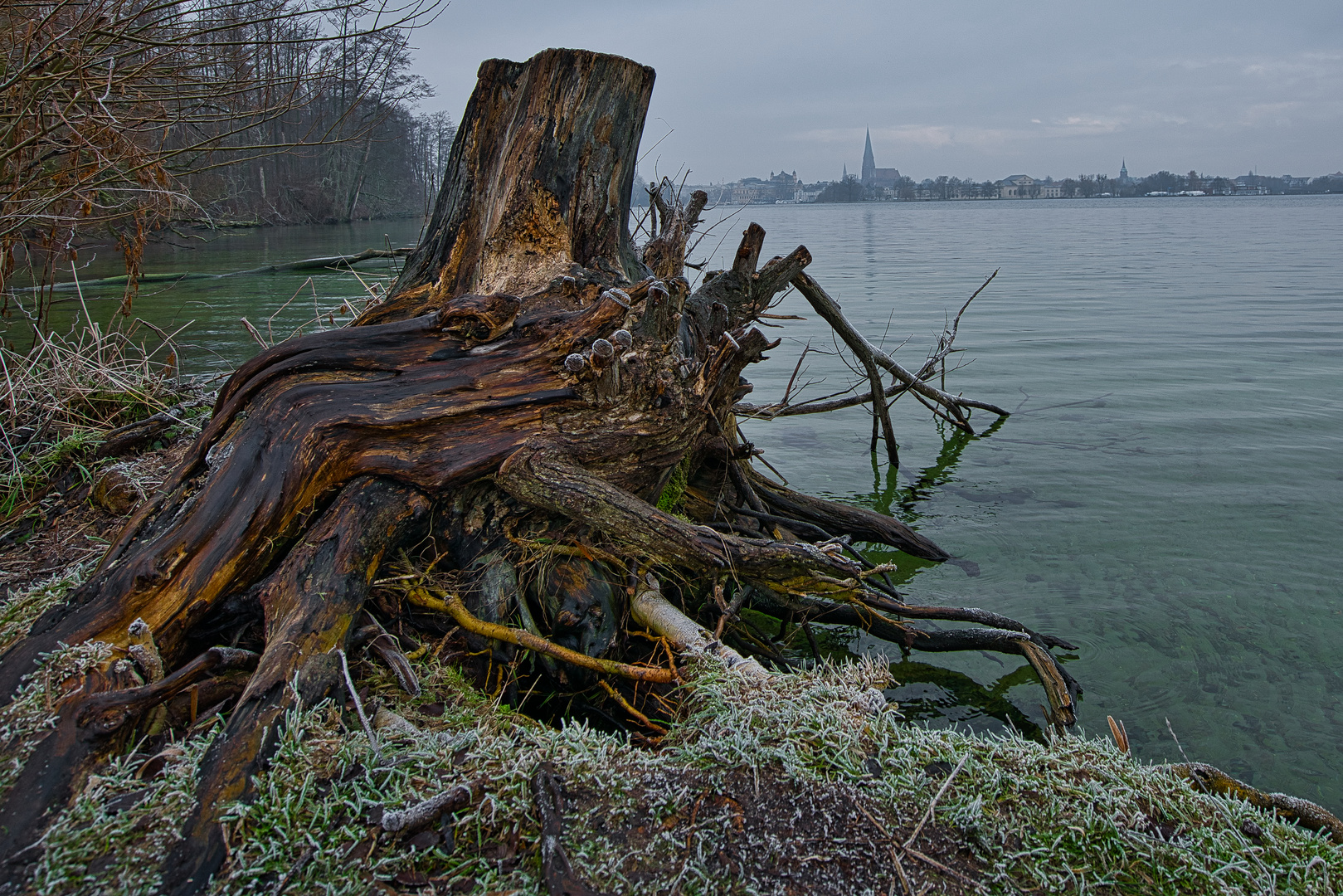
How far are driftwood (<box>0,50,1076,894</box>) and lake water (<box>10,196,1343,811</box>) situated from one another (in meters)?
1.01

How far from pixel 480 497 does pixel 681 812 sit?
1.69m

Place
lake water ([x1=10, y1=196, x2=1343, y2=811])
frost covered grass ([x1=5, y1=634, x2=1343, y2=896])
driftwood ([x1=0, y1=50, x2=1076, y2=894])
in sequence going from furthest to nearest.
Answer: lake water ([x1=10, y1=196, x2=1343, y2=811]) < driftwood ([x1=0, y1=50, x2=1076, y2=894]) < frost covered grass ([x1=5, y1=634, x2=1343, y2=896])

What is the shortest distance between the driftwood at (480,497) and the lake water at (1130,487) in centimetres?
101

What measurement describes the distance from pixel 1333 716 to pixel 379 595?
4889mm

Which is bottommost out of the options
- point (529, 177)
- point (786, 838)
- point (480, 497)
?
point (786, 838)

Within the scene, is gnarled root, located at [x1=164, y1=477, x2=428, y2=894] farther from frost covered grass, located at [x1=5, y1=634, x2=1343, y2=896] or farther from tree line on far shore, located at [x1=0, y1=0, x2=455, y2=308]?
tree line on far shore, located at [x1=0, y1=0, x2=455, y2=308]

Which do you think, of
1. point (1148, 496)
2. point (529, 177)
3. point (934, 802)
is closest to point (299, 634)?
point (934, 802)

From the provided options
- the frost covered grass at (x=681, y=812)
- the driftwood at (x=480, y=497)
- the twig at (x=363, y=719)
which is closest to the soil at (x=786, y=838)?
the frost covered grass at (x=681, y=812)

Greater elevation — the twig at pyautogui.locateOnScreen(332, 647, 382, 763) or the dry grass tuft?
the dry grass tuft

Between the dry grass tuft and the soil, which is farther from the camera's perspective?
the dry grass tuft

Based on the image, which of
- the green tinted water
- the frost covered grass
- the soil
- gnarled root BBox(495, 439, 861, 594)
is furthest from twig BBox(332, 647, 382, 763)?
the green tinted water

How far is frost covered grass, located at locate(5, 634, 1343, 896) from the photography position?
6.93 feet

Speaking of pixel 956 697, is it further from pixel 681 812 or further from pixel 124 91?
pixel 124 91

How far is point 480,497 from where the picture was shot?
11.6 feet
